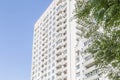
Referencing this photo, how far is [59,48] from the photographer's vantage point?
9344 centimetres

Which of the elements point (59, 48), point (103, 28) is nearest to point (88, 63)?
point (59, 48)

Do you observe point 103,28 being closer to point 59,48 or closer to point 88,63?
point 88,63

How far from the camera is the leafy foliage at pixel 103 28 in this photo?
559 inches

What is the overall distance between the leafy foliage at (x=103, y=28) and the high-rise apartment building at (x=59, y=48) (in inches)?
1918

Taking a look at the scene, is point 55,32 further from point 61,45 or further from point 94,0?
point 94,0

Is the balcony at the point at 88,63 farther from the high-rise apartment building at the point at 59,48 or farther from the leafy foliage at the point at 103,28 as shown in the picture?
the leafy foliage at the point at 103,28

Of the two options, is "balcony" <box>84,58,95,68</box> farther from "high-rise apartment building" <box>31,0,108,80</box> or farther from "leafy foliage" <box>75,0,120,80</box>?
"leafy foliage" <box>75,0,120,80</box>

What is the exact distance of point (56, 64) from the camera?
303ft

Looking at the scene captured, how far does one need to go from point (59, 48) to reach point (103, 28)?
7599 cm

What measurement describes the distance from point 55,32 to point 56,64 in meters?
12.0

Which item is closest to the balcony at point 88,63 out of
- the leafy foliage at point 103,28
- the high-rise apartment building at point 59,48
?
the high-rise apartment building at point 59,48

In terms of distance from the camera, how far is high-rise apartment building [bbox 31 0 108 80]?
251 ft

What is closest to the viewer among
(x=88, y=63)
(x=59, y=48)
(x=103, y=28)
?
(x=103, y=28)

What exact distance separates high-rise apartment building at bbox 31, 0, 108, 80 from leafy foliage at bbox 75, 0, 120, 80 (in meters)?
48.7
